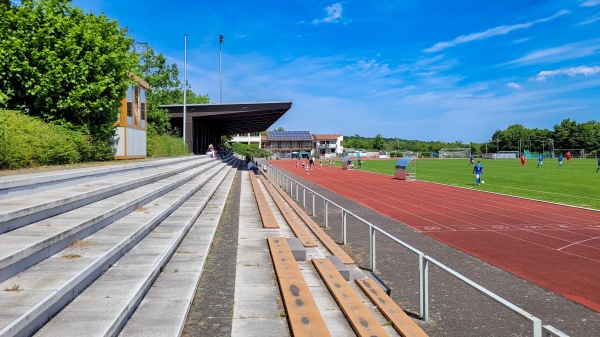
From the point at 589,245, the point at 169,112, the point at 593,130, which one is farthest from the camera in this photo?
the point at 593,130

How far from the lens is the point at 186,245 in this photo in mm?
7605

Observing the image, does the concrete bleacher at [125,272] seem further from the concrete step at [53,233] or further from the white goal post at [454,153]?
the white goal post at [454,153]

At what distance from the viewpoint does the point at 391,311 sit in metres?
4.88

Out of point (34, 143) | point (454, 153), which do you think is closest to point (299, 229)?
point (34, 143)

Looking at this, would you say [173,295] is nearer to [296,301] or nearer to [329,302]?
[296,301]

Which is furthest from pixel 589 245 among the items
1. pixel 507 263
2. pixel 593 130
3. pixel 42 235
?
pixel 593 130

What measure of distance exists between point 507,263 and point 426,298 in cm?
422

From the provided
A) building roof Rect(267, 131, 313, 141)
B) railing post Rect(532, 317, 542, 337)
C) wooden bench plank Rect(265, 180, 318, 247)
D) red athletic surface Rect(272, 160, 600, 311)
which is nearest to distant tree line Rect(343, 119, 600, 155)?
building roof Rect(267, 131, 313, 141)

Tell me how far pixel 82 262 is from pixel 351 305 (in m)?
3.18

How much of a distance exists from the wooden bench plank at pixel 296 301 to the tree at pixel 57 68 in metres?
13.0

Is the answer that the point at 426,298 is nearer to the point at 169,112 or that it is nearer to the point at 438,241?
the point at 438,241

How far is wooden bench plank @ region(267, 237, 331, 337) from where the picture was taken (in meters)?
4.18

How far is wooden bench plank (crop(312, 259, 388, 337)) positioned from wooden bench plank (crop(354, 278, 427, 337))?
0.22 m

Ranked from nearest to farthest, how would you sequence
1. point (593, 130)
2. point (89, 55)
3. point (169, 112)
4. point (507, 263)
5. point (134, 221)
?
1. point (134, 221)
2. point (507, 263)
3. point (89, 55)
4. point (169, 112)
5. point (593, 130)
